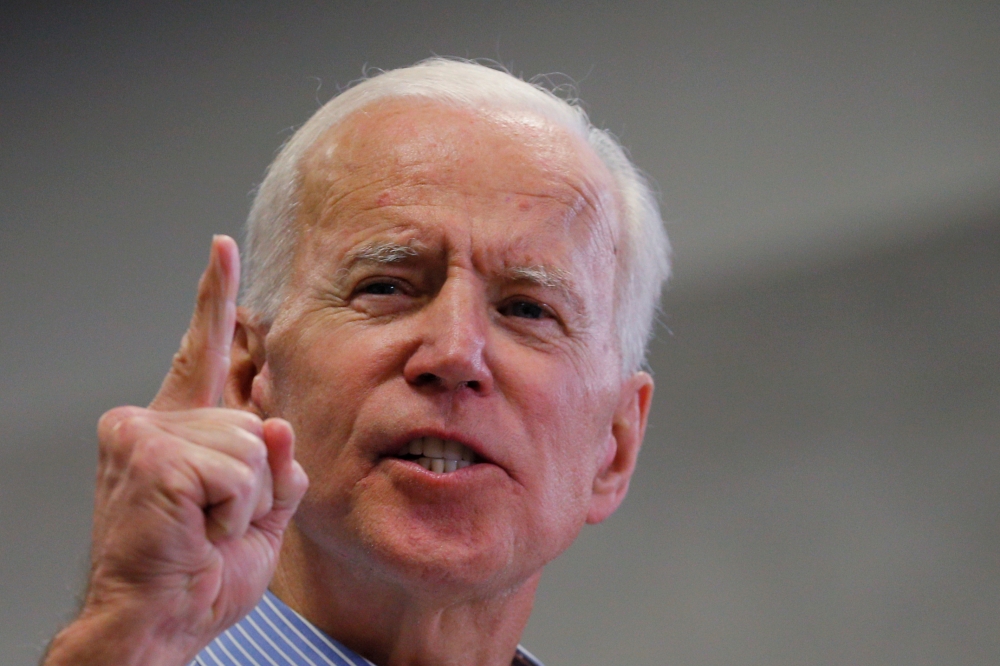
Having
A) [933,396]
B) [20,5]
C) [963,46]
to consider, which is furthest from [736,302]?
[20,5]

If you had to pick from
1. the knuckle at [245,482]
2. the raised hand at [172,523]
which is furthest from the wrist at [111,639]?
the knuckle at [245,482]

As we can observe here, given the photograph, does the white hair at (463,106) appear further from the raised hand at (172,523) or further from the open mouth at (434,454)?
the raised hand at (172,523)

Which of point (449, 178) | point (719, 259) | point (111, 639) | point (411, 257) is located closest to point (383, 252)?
point (411, 257)

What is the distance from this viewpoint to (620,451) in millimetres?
2193

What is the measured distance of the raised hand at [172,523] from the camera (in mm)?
1172

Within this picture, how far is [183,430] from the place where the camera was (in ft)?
3.95

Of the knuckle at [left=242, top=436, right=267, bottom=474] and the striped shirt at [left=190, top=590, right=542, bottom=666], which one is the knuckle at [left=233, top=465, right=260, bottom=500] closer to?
the knuckle at [left=242, top=436, right=267, bottom=474]

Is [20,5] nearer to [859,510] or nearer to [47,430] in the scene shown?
[47,430]

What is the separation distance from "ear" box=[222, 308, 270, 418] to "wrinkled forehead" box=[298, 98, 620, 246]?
210 mm

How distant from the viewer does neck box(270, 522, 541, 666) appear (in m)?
1.79

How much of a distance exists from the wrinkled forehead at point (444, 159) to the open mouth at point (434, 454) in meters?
0.43

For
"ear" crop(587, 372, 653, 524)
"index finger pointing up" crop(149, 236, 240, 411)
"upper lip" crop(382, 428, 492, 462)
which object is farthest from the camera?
"ear" crop(587, 372, 653, 524)

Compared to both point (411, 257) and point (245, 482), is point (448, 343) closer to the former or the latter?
point (411, 257)

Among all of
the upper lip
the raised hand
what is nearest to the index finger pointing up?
the raised hand
